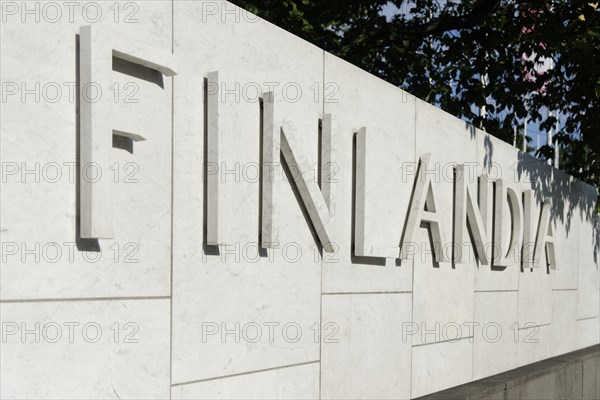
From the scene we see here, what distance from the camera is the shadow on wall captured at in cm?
822

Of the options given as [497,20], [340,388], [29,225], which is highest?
[497,20]

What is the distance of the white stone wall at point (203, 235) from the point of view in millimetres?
3146

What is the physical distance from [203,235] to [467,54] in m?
8.75

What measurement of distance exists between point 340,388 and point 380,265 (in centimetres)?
88

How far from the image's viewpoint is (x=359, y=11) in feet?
38.9

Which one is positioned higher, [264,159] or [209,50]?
[209,50]

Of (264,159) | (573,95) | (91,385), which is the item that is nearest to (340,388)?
(264,159)

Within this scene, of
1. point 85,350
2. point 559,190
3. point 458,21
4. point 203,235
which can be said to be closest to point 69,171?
point 85,350

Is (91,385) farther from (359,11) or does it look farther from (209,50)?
(359,11)

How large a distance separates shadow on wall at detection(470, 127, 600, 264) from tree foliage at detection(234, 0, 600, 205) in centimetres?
83

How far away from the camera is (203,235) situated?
3941 mm

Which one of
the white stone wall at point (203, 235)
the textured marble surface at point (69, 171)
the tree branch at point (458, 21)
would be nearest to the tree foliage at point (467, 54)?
the tree branch at point (458, 21)

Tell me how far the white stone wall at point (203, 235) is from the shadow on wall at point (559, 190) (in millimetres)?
1637

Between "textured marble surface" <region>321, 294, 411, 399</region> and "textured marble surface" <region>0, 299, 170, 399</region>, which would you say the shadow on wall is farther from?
"textured marble surface" <region>0, 299, 170, 399</region>
